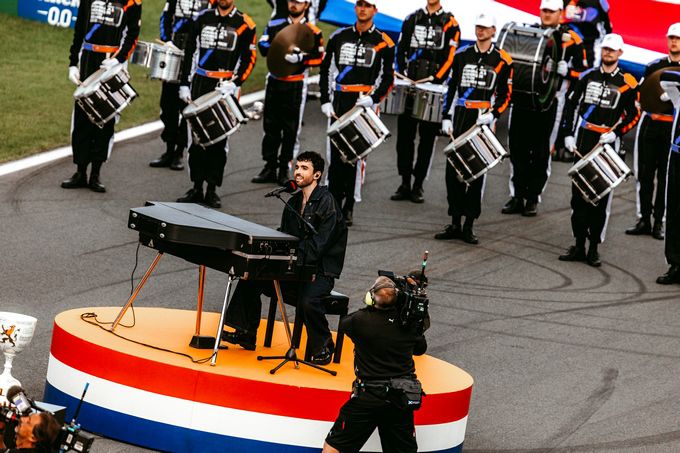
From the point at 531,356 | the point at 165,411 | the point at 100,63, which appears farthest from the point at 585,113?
the point at 165,411

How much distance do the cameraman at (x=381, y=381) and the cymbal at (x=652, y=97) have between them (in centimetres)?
738

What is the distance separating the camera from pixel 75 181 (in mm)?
15633

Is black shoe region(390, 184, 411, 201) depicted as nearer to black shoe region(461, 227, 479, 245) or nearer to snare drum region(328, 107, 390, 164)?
black shoe region(461, 227, 479, 245)

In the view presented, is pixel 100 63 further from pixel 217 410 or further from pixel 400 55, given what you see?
pixel 217 410

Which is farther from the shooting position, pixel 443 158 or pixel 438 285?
pixel 443 158

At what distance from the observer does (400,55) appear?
1631 centimetres

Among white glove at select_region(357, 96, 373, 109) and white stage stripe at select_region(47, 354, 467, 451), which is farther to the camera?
white glove at select_region(357, 96, 373, 109)

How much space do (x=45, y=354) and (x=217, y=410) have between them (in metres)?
2.14

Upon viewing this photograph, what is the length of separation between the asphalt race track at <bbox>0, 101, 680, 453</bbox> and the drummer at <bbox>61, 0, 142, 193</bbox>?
0.57 metres

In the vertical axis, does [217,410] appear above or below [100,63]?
below

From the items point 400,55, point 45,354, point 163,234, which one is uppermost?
point 400,55

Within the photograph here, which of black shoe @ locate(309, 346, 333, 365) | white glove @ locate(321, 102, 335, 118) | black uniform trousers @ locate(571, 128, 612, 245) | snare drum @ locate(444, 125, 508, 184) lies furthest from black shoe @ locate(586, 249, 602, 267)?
black shoe @ locate(309, 346, 333, 365)

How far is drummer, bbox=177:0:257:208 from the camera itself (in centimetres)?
1521

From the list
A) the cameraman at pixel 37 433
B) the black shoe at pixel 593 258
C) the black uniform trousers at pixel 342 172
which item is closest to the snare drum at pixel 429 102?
the black uniform trousers at pixel 342 172
